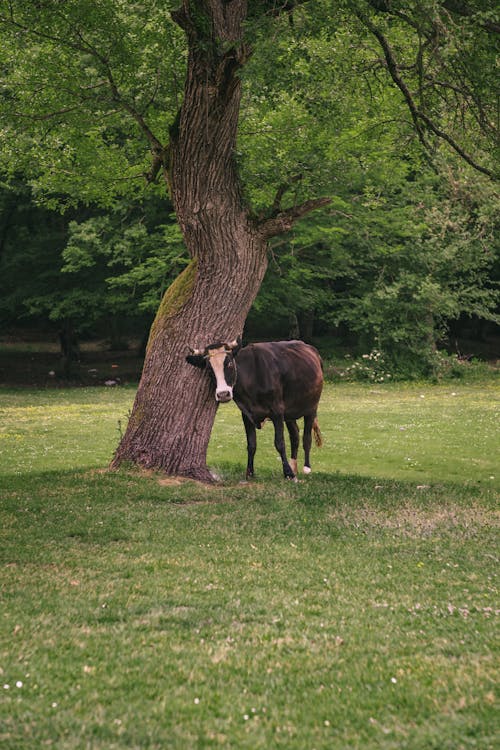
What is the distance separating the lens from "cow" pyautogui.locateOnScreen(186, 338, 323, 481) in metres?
14.1

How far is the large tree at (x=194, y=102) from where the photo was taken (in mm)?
13328

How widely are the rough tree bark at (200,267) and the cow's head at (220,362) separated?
36 cm

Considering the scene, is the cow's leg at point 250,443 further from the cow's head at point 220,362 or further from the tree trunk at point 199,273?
the cow's head at point 220,362

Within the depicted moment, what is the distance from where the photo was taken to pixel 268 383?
14797 mm

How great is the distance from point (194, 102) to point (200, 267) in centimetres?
277

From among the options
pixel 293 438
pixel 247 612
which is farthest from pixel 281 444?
pixel 247 612

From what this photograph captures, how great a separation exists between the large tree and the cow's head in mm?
391

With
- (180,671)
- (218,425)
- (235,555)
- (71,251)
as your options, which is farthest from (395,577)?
(71,251)

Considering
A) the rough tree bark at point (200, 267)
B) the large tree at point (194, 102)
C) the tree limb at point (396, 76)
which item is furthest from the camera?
the rough tree bark at point (200, 267)

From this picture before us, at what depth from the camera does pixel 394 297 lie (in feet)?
132

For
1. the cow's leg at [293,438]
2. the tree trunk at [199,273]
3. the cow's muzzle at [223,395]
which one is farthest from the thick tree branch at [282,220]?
the cow's leg at [293,438]

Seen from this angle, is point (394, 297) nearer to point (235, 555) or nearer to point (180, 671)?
point (235, 555)

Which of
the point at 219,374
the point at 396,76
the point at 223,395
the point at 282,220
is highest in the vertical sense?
the point at 396,76

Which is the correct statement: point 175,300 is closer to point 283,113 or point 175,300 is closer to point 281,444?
point 281,444
